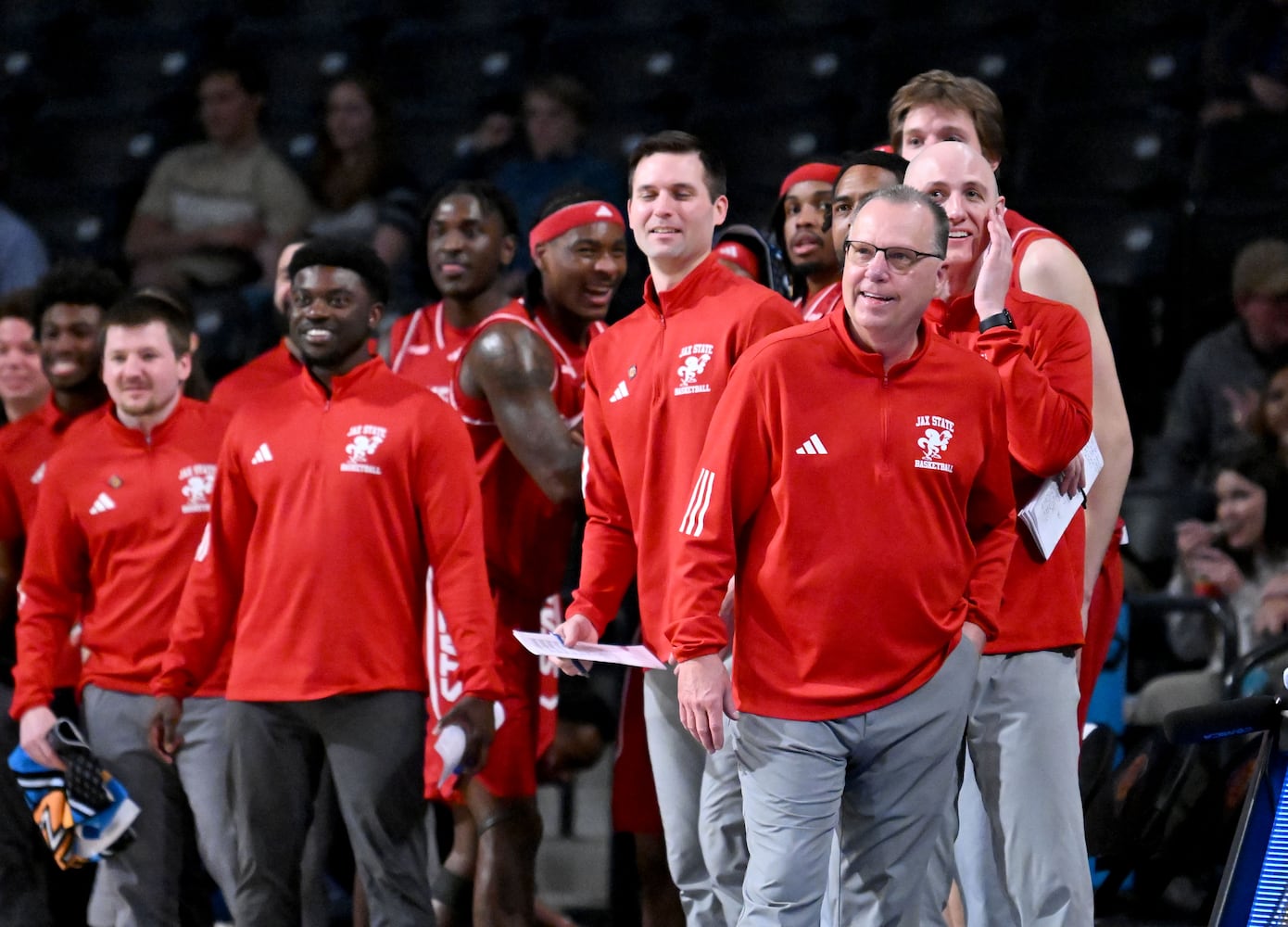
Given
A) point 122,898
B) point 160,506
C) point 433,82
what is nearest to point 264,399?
point 160,506

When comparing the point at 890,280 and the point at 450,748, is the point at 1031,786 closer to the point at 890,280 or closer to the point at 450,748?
the point at 890,280

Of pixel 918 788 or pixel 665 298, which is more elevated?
pixel 665 298

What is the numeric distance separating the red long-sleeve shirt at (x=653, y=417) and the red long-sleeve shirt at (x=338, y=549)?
17.0 inches

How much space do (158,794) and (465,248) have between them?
1.88 metres

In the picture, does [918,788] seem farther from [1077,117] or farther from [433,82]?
[433,82]

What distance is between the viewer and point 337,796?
15.0ft

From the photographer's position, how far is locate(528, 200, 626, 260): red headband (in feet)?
17.0

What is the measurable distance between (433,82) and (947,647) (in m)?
6.46

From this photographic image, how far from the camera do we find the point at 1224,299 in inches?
288

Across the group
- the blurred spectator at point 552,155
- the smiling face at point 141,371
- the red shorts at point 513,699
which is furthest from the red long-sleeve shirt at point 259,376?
the blurred spectator at point 552,155

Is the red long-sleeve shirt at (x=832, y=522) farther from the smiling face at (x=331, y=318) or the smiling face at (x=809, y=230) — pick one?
the smiling face at (x=331, y=318)

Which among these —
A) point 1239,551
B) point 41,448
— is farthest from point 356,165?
point 1239,551

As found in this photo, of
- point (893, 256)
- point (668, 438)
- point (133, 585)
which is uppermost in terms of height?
point (893, 256)

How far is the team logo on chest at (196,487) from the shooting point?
5.27 meters
